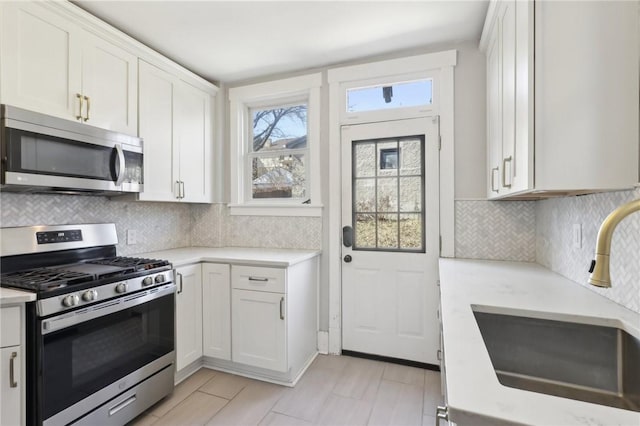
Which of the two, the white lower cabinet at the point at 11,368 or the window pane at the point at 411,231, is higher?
the window pane at the point at 411,231

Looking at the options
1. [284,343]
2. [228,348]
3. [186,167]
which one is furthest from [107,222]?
[284,343]

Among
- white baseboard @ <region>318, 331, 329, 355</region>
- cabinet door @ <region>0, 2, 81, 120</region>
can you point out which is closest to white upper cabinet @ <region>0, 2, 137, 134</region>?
cabinet door @ <region>0, 2, 81, 120</region>

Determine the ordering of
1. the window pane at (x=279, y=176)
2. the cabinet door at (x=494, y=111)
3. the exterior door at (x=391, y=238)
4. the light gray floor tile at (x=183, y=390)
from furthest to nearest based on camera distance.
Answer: the window pane at (x=279, y=176) → the exterior door at (x=391, y=238) → the light gray floor tile at (x=183, y=390) → the cabinet door at (x=494, y=111)

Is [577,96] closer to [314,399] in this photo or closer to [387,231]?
[387,231]

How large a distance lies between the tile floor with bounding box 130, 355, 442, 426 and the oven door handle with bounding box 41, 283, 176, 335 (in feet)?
2.36

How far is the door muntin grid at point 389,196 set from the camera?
2484 mm

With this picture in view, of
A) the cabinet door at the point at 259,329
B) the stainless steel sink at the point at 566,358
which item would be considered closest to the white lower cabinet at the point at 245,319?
the cabinet door at the point at 259,329

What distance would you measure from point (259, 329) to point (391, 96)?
6.97ft

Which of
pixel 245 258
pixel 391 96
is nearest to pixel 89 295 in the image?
pixel 245 258

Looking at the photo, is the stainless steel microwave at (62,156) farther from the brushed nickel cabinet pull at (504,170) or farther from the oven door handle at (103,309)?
the brushed nickel cabinet pull at (504,170)

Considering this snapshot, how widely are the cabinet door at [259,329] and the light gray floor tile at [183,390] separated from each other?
27cm

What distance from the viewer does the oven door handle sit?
4.59 ft

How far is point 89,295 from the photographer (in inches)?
60.5

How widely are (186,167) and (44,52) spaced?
1157 mm
